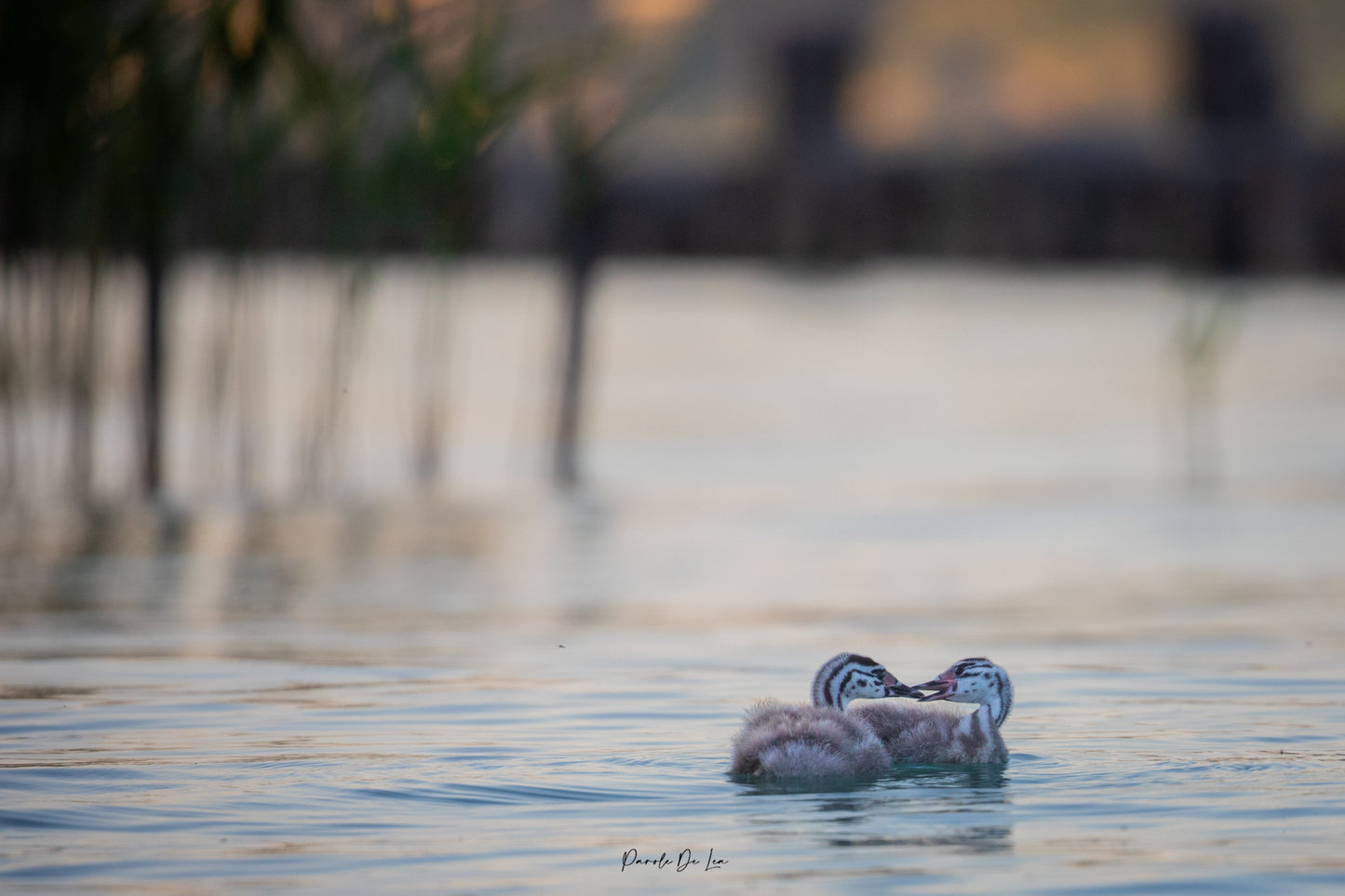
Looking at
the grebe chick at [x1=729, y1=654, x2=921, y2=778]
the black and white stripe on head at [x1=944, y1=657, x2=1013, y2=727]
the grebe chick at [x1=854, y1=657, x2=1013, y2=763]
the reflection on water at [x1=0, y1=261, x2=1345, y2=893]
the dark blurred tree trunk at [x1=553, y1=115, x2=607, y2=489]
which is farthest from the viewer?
the dark blurred tree trunk at [x1=553, y1=115, x2=607, y2=489]

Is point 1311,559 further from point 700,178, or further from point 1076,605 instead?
point 700,178

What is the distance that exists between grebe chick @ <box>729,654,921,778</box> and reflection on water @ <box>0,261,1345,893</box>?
6 cm

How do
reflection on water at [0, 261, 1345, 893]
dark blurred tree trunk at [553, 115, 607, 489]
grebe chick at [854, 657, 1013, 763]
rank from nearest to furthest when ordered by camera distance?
1. reflection on water at [0, 261, 1345, 893]
2. grebe chick at [854, 657, 1013, 763]
3. dark blurred tree trunk at [553, 115, 607, 489]

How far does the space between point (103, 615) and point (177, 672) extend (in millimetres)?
1228

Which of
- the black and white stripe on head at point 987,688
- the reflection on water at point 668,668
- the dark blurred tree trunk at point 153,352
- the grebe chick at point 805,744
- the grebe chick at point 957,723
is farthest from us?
the dark blurred tree trunk at point 153,352

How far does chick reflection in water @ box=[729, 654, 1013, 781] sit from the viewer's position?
15.5 feet

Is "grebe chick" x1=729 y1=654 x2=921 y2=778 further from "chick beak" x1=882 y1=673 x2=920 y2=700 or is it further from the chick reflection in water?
"chick beak" x1=882 y1=673 x2=920 y2=700

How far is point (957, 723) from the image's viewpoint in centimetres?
504

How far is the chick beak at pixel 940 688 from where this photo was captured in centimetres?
517

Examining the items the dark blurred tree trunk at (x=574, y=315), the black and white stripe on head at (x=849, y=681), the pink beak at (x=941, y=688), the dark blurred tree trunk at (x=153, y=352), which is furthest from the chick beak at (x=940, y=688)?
the dark blurred tree trunk at (x=574, y=315)

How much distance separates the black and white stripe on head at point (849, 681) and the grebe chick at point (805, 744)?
0.05 meters

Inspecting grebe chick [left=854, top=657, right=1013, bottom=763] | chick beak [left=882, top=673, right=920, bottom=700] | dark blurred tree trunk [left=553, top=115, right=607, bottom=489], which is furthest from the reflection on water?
dark blurred tree trunk [left=553, top=115, right=607, bottom=489]

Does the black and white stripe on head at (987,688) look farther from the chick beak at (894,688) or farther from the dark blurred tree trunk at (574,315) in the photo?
the dark blurred tree trunk at (574,315)

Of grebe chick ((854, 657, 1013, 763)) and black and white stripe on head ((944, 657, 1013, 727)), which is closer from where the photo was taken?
grebe chick ((854, 657, 1013, 763))
